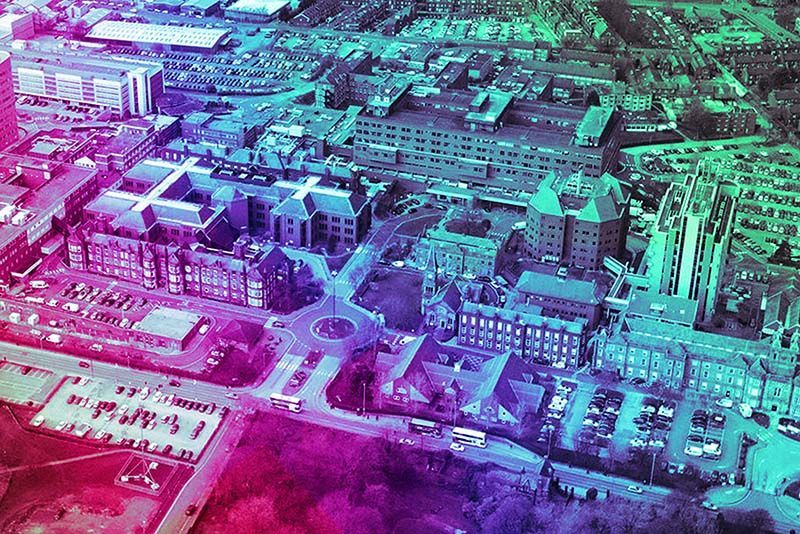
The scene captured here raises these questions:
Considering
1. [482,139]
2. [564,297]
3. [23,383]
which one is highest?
[482,139]

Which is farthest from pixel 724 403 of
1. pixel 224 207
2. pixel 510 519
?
pixel 224 207

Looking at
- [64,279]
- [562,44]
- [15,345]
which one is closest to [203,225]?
[64,279]

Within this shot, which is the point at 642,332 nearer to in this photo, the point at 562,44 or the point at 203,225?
the point at 203,225

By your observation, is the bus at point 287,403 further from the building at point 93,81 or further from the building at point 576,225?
the building at point 93,81

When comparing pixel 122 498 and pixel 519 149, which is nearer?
pixel 122 498

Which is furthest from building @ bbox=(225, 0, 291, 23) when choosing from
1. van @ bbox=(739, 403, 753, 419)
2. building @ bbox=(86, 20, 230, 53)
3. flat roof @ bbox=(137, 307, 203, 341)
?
van @ bbox=(739, 403, 753, 419)

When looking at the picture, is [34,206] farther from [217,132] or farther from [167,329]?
→ [217,132]
